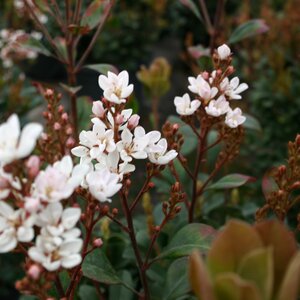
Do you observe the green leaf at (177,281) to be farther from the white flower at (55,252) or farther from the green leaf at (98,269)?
the white flower at (55,252)

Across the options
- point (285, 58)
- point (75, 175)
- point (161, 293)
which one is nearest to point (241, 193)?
point (161, 293)

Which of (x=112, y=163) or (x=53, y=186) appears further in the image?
(x=112, y=163)

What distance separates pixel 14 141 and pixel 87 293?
1.76ft

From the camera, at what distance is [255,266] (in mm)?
484

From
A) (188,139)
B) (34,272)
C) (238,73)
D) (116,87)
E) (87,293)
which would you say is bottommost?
(238,73)

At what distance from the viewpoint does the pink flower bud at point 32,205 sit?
54 centimetres

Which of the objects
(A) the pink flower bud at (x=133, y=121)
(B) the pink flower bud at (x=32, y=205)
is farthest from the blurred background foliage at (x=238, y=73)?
(B) the pink flower bud at (x=32, y=205)

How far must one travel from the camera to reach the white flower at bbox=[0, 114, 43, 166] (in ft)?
1.77

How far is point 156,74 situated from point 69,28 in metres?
0.50

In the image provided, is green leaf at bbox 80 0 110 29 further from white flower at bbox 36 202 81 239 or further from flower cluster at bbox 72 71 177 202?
white flower at bbox 36 202 81 239

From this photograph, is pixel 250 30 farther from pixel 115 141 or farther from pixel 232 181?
pixel 115 141

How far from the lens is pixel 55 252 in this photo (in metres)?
0.57

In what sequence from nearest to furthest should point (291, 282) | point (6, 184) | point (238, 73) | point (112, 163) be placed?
point (291, 282) → point (6, 184) → point (112, 163) → point (238, 73)

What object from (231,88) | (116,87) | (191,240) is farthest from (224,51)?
(191,240)
